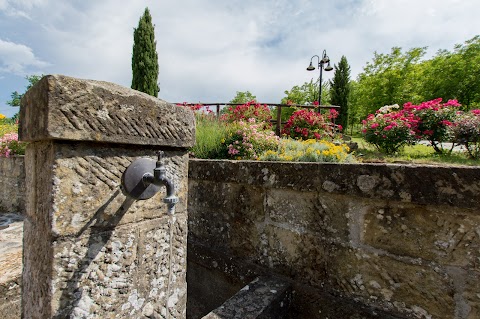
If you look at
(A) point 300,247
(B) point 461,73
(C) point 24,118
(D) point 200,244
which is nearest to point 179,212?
(C) point 24,118

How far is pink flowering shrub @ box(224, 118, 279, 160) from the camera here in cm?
399

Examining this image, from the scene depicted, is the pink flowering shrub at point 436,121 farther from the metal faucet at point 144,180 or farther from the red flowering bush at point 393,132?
the metal faucet at point 144,180

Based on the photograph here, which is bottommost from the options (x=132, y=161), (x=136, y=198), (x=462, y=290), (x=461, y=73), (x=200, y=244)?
(x=200, y=244)

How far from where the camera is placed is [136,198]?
95 cm

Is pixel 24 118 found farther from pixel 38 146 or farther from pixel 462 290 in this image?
pixel 462 290

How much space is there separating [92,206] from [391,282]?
1.45 metres

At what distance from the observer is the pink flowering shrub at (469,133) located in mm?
6152

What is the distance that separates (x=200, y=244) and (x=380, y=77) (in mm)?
23984

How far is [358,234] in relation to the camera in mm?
1418

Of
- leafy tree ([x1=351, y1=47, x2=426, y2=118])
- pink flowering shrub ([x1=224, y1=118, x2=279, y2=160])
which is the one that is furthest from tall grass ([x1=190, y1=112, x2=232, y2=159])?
leafy tree ([x1=351, y1=47, x2=426, y2=118])

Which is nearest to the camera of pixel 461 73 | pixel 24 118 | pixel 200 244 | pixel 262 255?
pixel 24 118

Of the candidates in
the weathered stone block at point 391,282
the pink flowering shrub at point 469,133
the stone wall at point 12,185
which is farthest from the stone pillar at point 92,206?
the pink flowering shrub at point 469,133

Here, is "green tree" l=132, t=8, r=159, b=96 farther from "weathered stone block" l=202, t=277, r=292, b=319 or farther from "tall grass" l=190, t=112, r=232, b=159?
"weathered stone block" l=202, t=277, r=292, b=319

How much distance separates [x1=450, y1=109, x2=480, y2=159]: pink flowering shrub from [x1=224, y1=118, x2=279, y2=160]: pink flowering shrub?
534 cm
